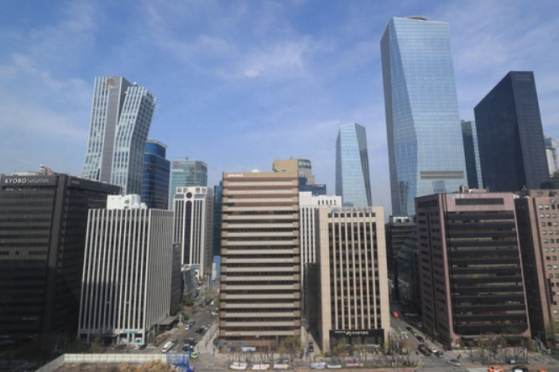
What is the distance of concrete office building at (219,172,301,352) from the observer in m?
104

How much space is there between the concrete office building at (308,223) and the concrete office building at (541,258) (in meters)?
82.2

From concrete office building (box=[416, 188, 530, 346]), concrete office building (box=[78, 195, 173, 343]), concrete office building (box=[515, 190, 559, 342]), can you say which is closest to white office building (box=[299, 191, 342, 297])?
concrete office building (box=[416, 188, 530, 346])

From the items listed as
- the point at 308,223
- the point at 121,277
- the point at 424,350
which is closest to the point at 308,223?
the point at 308,223

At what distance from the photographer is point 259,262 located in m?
108

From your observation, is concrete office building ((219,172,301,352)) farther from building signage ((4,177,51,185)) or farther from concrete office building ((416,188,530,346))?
building signage ((4,177,51,185))

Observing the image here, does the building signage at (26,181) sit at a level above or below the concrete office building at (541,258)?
above

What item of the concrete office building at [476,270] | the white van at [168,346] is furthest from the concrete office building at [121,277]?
the concrete office building at [476,270]

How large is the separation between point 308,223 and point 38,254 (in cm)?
12045

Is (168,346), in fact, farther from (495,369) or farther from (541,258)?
(541,258)

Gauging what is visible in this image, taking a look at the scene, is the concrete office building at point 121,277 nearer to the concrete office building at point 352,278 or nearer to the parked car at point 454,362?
the concrete office building at point 352,278

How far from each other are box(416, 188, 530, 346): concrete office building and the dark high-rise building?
141510mm

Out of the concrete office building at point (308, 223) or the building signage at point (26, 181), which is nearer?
the building signage at point (26, 181)

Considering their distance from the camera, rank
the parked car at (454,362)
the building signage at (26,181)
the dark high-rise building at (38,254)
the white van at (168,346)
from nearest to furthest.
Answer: the parked car at (454,362), the white van at (168,346), the dark high-rise building at (38,254), the building signage at (26,181)

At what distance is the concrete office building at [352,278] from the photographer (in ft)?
340
